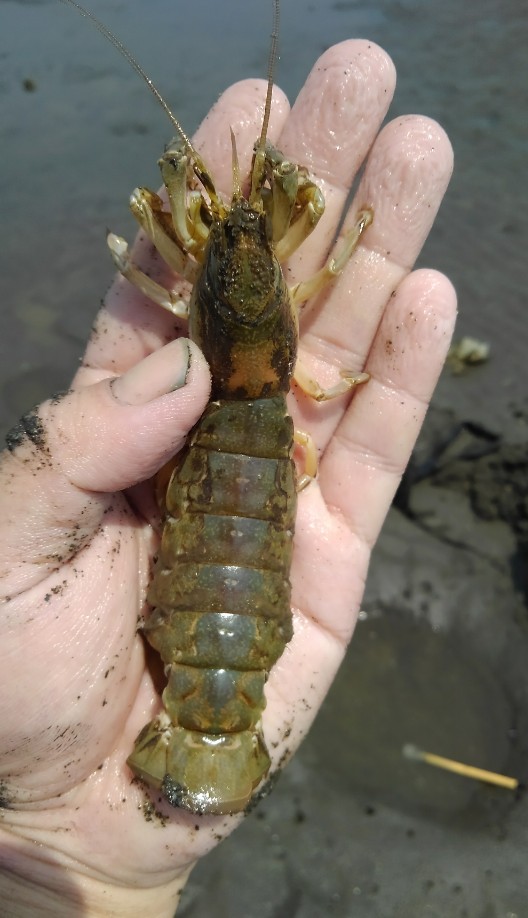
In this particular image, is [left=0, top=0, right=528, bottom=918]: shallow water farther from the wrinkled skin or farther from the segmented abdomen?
the segmented abdomen

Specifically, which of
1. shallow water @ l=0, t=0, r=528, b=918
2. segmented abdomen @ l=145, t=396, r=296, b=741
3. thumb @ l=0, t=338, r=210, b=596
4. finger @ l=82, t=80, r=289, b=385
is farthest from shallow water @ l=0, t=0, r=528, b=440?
thumb @ l=0, t=338, r=210, b=596

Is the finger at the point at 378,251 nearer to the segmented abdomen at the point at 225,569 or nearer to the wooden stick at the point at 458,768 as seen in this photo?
the segmented abdomen at the point at 225,569

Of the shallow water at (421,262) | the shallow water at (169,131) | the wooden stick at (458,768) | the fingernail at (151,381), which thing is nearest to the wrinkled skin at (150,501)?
the fingernail at (151,381)

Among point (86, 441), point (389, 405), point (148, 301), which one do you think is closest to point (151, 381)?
point (86, 441)

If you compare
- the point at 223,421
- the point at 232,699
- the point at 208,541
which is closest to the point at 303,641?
the point at 232,699

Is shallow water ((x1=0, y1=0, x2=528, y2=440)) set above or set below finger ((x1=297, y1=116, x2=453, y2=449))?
below

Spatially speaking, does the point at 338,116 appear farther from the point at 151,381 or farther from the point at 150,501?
the point at 150,501

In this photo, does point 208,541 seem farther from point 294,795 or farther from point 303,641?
point 294,795
